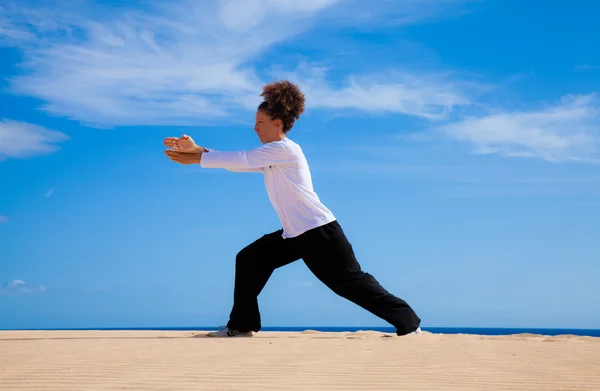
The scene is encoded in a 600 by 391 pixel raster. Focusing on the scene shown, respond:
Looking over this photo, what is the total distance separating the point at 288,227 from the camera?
21.5 ft

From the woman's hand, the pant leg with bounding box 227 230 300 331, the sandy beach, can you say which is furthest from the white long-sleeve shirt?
the sandy beach

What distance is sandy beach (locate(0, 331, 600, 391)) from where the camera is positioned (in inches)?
151

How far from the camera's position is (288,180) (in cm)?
648

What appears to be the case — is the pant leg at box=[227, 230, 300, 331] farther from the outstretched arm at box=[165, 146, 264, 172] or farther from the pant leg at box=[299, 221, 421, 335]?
the outstretched arm at box=[165, 146, 264, 172]

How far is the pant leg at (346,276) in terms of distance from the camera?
21.2 feet

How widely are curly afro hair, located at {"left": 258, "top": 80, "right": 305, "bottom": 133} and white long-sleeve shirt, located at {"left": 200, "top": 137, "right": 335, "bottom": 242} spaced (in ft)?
0.89

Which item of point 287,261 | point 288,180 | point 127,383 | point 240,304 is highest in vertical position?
point 288,180

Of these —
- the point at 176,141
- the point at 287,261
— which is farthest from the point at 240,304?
the point at 176,141

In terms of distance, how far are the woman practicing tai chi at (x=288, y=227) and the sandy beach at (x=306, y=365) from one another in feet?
2.30

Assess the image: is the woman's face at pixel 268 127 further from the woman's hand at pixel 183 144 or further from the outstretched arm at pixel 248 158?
the woman's hand at pixel 183 144

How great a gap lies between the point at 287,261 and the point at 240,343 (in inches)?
47.7

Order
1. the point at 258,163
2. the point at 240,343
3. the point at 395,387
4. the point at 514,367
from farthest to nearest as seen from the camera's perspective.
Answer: the point at 258,163 → the point at 240,343 → the point at 514,367 → the point at 395,387

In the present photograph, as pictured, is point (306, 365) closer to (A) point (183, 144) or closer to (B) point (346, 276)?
(B) point (346, 276)

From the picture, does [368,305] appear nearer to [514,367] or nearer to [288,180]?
[288,180]
